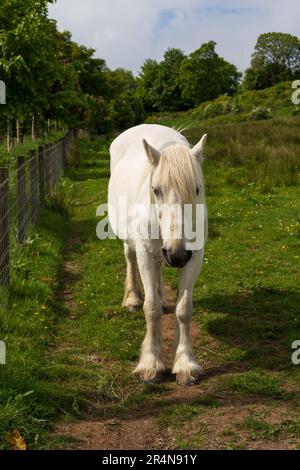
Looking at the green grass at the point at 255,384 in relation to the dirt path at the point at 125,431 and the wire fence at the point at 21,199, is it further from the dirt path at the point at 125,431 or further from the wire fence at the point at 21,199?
the wire fence at the point at 21,199

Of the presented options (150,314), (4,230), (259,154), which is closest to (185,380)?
(150,314)

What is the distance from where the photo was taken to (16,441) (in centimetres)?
338

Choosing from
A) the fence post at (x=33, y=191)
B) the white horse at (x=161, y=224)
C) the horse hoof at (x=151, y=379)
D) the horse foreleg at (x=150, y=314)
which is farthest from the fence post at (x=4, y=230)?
the fence post at (x=33, y=191)

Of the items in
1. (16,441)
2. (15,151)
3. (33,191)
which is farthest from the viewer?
(15,151)

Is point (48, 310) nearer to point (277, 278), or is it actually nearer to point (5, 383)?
point (5, 383)

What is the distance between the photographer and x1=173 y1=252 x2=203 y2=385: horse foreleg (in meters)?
4.46

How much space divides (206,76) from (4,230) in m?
84.8

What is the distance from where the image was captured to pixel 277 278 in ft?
23.2

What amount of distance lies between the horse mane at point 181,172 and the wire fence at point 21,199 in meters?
2.36

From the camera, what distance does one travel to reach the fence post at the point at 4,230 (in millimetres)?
5781

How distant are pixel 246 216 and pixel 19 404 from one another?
7745mm

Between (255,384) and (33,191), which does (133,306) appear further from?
(33,191)

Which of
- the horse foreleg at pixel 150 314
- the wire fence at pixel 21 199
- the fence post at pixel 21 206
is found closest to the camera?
the horse foreleg at pixel 150 314
